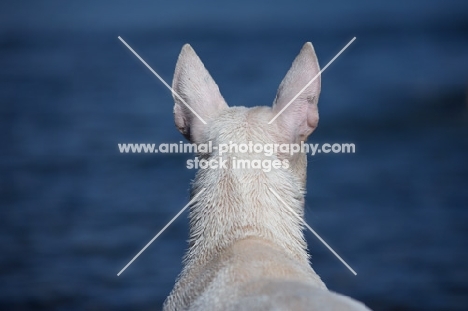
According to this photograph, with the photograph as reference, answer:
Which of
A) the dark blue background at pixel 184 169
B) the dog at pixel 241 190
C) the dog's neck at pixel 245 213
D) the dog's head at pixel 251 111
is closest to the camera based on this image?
the dog at pixel 241 190

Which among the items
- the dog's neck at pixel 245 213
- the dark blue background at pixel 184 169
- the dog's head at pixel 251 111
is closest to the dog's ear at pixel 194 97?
the dog's head at pixel 251 111

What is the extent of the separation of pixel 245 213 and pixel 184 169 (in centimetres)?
1294

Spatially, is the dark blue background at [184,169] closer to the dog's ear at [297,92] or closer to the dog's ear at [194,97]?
the dog's ear at [194,97]

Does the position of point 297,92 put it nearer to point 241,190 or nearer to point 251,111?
point 251,111

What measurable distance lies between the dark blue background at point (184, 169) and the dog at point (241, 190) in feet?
19.3

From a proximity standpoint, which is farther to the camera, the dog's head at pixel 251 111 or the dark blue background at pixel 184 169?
the dark blue background at pixel 184 169

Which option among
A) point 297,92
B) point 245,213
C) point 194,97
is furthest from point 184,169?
point 245,213

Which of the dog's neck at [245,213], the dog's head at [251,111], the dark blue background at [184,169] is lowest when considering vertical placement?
the dark blue background at [184,169]

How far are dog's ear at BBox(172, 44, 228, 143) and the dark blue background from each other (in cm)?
583

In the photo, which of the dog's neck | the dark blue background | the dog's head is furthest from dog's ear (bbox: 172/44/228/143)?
the dark blue background

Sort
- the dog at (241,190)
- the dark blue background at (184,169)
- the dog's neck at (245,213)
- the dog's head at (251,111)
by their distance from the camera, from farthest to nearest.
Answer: the dark blue background at (184,169), the dog's head at (251,111), the dog's neck at (245,213), the dog at (241,190)

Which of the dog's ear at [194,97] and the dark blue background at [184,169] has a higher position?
the dog's ear at [194,97]

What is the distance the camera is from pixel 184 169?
18.4 metres

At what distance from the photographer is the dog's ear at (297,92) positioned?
18.7ft
